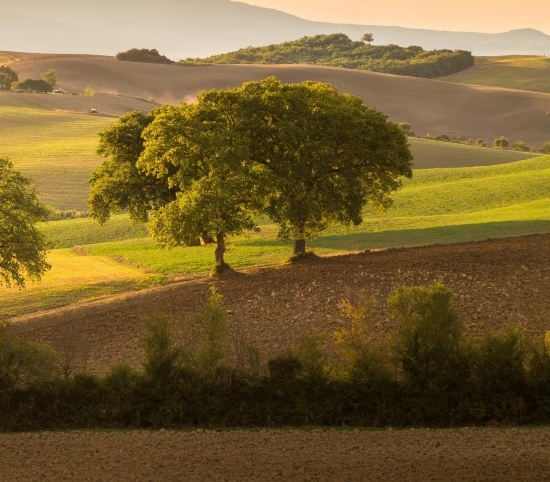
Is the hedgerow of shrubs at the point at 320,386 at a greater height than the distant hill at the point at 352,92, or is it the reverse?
the distant hill at the point at 352,92

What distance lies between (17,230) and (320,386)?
22.0m

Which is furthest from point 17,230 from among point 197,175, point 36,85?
point 36,85

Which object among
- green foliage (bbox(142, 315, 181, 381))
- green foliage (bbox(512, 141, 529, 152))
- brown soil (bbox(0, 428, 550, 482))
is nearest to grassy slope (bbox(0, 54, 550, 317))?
green foliage (bbox(142, 315, 181, 381))

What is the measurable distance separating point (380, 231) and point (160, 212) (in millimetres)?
19355

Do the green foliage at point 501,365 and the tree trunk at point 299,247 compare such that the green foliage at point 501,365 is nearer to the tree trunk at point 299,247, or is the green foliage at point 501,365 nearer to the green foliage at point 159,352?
the green foliage at point 159,352

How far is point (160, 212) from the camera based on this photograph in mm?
47875

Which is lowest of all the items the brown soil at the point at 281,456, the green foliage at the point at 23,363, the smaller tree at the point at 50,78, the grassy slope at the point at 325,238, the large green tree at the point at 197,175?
the grassy slope at the point at 325,238

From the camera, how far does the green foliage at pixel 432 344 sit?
85.1ft

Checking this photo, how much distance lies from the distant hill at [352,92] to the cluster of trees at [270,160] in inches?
3795

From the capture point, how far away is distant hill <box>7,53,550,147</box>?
15075cm

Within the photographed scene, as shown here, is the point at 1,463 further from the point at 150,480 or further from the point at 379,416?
the point at 379,416

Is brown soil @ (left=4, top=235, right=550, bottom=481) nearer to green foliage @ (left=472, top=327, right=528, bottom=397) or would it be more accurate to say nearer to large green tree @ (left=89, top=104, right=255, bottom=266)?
green foliage @ (left=472, top=327, right=528, bottom=397)

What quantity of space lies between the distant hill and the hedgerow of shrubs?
118m

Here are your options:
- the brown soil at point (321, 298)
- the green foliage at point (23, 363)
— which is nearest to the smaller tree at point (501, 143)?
the brown soil at point (321, 298)
